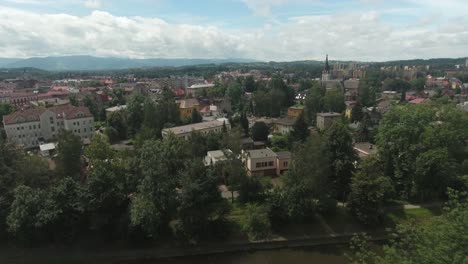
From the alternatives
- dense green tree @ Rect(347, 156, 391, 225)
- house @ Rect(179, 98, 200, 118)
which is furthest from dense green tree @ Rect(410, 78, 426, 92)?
dense green tree @ Rect(347, 156, 391, 225)

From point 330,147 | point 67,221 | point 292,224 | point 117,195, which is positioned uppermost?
point 330,147

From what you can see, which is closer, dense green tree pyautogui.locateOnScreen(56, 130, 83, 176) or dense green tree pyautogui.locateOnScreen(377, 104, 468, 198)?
dense green tree pyautogui.locateOnScreen(377, 104, 468, 198)

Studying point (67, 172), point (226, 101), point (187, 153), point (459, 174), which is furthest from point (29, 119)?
point (459, 174)

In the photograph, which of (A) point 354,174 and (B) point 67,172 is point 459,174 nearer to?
(A) point 354,174

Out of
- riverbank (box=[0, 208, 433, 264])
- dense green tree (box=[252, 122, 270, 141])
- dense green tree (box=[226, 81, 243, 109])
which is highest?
dense green tree (box=[226, 81, 243, 109])

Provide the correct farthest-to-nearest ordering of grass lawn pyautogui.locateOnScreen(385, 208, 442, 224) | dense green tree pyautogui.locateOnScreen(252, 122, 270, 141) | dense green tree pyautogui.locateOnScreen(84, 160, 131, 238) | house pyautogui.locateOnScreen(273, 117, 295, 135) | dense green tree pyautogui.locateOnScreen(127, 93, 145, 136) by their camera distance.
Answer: dense green tree pyautogui.locateOnScreen(127, 93, 145, 136) → house pyautogui.locateOnScreen(273, 117, 295, 135) → dense green tree pyautogui.locateOnScreen(252, 122, 270, 141) → grass lawn pyautogui.locateOnScreen(385, 208, 442, 224) → dense green tree pyautogui.locateOnScreen(84, 160, 131, 238)

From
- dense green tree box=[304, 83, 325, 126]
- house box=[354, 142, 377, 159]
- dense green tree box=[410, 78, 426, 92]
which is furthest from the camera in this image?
dense green tree box=[410, 78, 426, 92]

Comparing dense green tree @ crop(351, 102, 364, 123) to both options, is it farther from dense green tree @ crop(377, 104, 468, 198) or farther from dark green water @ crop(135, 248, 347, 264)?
dark green water @ crop(135, 248, 347, 264)
